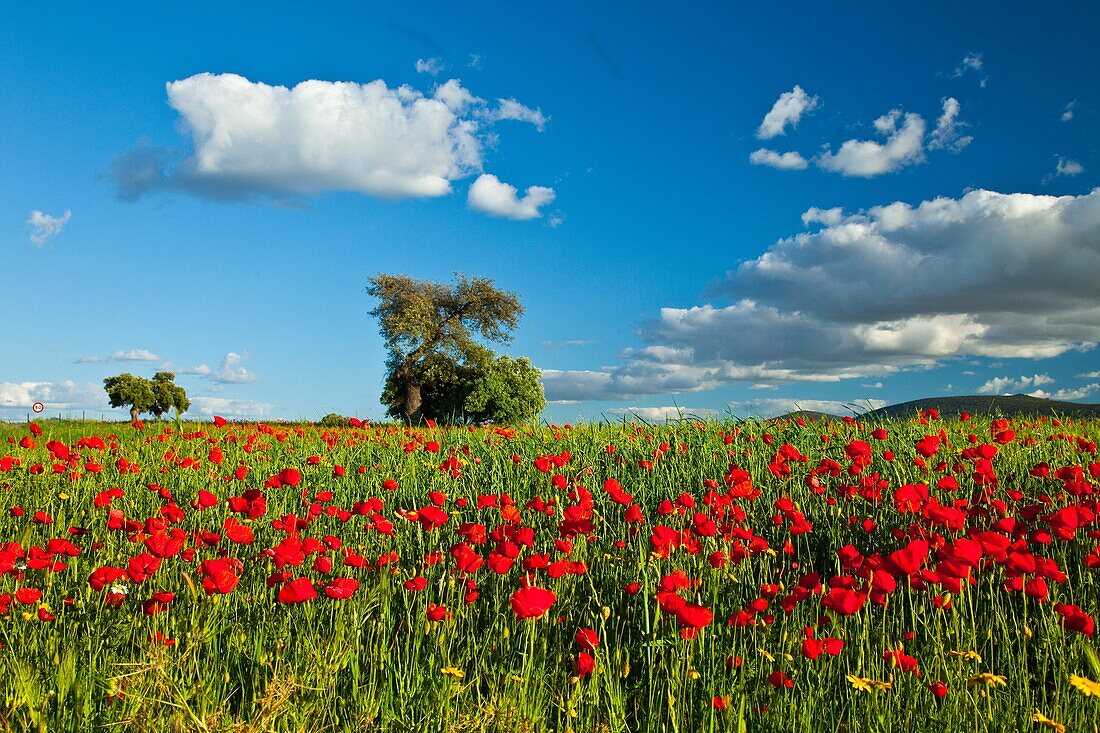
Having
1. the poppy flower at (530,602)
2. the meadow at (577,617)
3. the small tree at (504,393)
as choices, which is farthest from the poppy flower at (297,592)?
the small tree at (504,393)

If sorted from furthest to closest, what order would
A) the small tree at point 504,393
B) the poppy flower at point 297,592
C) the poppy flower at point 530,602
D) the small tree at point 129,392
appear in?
the small tree at point 129,392
the small tree at point 504,393
the poppy flower at point 297,592
the poppy flower at point 530,602

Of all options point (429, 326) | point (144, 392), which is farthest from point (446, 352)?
point (144, 392)

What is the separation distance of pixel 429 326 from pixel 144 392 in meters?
35.0

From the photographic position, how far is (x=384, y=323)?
46688mm

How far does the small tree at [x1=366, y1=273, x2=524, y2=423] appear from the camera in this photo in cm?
4631

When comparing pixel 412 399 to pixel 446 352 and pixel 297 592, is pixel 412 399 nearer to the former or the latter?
pixel 446 352

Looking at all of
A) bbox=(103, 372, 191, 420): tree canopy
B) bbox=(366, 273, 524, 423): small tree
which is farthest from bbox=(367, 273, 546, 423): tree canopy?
bbox=(103, 372, 191, 420): tree canopy

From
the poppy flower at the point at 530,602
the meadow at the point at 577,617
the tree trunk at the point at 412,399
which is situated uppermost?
the tree trunk at the point at 412,399

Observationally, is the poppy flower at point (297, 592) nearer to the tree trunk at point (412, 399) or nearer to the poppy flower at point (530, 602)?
the poppy flower at point (530, 602)

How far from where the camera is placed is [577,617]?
17.5 feet

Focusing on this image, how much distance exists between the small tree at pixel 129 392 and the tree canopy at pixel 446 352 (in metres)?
31.4

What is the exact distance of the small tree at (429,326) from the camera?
4631cm

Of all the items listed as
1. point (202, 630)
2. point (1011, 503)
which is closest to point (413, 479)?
point (202, 630)

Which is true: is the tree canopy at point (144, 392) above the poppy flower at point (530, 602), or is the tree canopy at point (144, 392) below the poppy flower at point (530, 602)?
above
